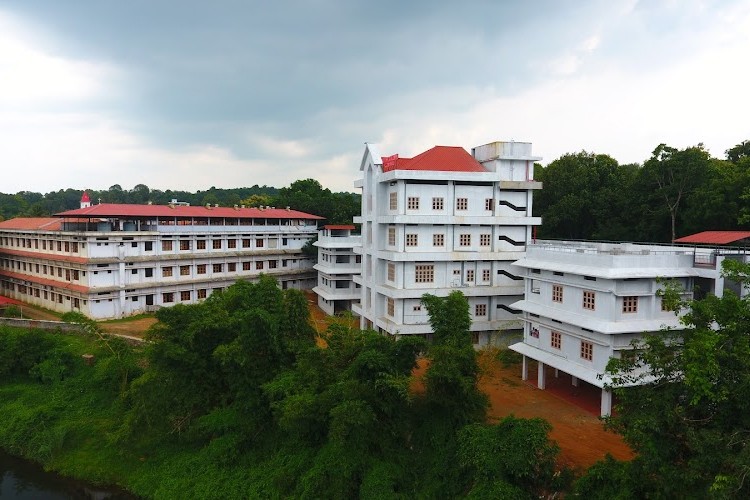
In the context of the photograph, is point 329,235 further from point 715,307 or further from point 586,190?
point 715,307

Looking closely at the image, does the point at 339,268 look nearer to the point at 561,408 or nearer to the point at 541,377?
the point at 541,377

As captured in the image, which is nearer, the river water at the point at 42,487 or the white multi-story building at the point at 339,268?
the river water at the point at 42,487

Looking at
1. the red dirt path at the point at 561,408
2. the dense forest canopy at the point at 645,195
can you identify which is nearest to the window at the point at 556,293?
the red dirt path at the point at 561,408

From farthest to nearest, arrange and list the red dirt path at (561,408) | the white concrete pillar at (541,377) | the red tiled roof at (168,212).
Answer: the red tiled roof at (168,212) → the white concrete pillar at (541,377) → the red dirt path at (561,408)

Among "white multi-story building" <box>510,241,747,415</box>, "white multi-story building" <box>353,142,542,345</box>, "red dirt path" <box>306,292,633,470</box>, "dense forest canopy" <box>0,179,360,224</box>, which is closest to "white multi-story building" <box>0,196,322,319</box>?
A: "dense forest canopy" <box>0,179,360,224</box>

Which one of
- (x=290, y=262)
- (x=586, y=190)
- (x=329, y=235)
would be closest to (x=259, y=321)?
(x=329, y=235)

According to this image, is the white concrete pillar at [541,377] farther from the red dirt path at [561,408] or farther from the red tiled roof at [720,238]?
the red tiled roof at [720,238]

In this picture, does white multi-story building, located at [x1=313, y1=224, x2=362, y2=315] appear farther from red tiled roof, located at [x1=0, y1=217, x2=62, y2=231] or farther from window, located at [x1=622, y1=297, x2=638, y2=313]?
window, located at [x1=622, y1=297, x2=638, y2=313]
